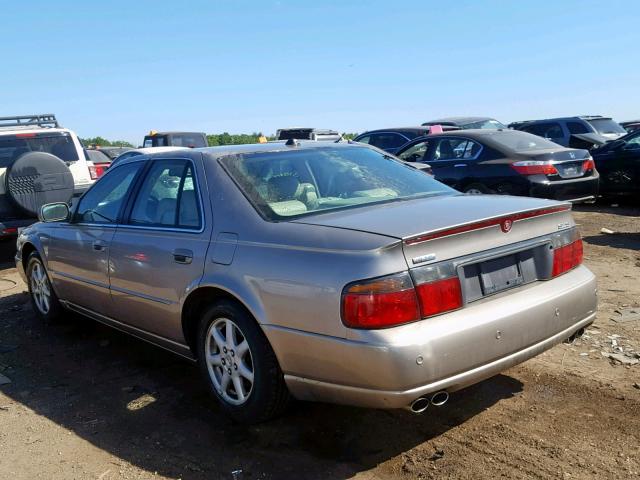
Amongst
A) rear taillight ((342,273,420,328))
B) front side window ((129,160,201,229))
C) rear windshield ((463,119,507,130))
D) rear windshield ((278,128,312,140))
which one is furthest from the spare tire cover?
rear windshield ((463,119,507,130))

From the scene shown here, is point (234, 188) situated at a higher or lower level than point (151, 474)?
higher

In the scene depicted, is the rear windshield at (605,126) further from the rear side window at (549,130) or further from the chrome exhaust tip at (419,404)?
the chrome exhaust tip at (419,404)

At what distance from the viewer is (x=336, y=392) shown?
10.3 ft

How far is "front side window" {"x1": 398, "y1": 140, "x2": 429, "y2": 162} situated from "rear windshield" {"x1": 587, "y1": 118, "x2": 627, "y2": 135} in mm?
7117

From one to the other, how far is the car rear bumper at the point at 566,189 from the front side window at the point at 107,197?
6565mm

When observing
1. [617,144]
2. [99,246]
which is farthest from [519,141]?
[99,246]

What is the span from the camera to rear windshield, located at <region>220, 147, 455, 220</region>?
12.4 feet

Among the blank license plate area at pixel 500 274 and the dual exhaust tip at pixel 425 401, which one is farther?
the blank license plate area at pixel 500 274

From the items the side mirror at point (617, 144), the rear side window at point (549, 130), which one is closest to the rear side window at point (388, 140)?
the side mirror at point (617, 144)

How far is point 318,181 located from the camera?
4.06 m

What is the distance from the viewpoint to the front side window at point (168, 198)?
13.3 ft

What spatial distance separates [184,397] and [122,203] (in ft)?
4.87

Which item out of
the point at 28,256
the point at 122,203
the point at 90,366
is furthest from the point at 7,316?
the point at 122,203

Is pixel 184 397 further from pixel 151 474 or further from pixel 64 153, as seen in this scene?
pixel 64 153
